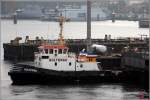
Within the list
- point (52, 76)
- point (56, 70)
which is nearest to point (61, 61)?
point (56, 70)

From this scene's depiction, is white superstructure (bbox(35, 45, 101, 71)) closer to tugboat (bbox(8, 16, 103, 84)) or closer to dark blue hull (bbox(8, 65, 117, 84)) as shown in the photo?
tugboat (bbox(8, 16, 103, 84))

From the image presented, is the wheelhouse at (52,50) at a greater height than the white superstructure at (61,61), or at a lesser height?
greater

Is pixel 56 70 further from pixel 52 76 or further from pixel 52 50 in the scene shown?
pixel 52 50

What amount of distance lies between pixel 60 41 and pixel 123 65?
657 centimetres

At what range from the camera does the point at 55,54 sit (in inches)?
1854

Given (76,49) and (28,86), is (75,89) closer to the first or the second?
(28,86)

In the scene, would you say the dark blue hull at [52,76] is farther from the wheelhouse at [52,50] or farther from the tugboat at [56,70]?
the wheelhouse at [52,50]

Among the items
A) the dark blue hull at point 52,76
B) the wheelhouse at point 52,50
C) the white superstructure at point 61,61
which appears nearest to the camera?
the dark blue hull at point 52,76

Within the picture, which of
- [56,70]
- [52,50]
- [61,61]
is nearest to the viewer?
[56,70]

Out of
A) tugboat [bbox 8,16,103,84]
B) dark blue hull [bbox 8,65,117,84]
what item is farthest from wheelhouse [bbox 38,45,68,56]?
dark blue hull [bbox 8,65,117,84]

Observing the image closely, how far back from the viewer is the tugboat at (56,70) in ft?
153

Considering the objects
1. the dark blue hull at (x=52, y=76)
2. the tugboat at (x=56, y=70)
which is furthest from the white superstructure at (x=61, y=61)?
the dark blue hull at (x=52, y=76)

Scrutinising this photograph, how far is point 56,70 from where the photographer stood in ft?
153

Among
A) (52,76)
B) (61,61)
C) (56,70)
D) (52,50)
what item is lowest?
(52,76)
